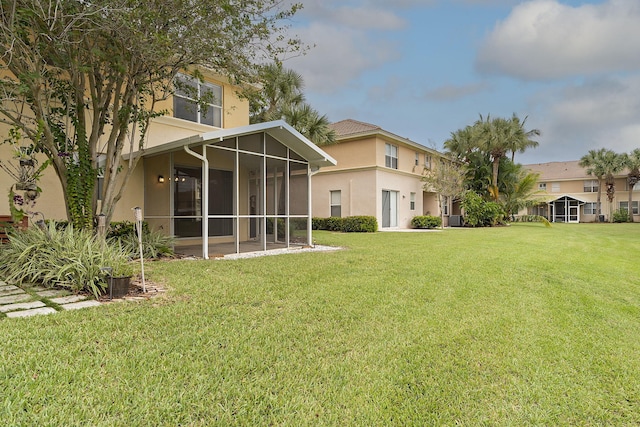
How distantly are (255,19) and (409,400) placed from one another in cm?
745

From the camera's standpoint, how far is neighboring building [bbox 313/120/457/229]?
67.1 feet

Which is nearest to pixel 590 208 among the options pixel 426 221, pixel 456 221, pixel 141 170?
pixel 456 221

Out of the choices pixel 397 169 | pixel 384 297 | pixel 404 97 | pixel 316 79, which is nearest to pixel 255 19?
pixel 384 297

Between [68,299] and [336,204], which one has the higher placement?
[336,204]

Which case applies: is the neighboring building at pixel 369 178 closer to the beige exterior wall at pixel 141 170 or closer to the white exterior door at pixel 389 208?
the white exterior door at pixel 389 208

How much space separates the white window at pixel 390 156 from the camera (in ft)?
70.6

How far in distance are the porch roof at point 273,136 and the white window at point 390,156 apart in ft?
35.8

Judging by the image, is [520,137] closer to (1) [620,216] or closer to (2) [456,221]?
(2) [456,221]

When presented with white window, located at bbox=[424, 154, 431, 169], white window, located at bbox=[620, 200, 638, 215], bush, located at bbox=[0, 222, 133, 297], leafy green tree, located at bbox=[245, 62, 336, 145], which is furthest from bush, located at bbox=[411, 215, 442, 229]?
white window, located at bbox=[620, 200, 638, 215]

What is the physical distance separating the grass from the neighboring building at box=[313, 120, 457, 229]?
49.9 feet

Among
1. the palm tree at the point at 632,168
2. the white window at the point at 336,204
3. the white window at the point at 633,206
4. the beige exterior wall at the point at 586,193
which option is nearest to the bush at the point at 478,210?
the white window at the point at 336,204

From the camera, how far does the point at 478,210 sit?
2494 cm

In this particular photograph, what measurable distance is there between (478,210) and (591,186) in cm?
2589

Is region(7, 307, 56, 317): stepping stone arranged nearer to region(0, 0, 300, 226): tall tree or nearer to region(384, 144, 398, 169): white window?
region(0, 0, 300, 226): tall tree
